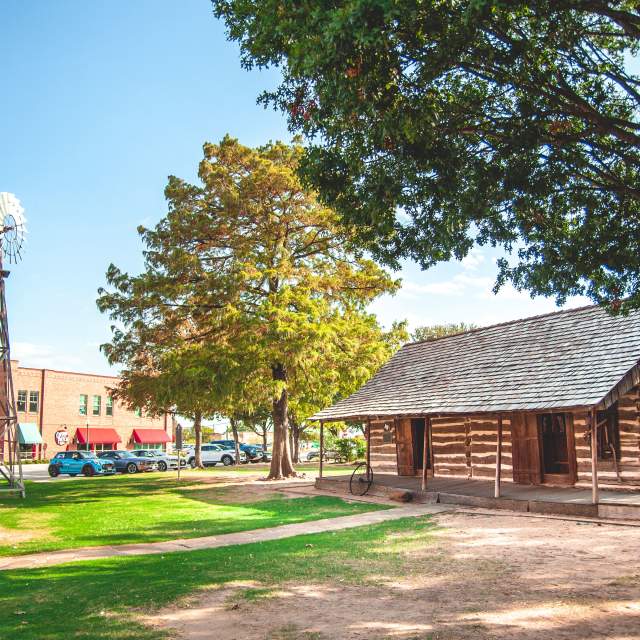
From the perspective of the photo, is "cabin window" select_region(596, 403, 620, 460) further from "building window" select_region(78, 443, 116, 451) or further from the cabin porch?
"building window" select_region(78, 443, 116, 451)

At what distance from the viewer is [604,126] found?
8289mm

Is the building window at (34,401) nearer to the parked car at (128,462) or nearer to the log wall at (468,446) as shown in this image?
the parked car at (128,462)

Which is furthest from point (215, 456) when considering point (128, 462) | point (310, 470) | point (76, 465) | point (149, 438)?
point (149, 438)

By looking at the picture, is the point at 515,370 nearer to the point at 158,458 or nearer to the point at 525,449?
the point at 525,449

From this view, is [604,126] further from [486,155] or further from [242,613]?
[242,613]

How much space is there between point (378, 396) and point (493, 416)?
16.5 feet

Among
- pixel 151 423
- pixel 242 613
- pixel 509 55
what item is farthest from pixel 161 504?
pixel 151 423

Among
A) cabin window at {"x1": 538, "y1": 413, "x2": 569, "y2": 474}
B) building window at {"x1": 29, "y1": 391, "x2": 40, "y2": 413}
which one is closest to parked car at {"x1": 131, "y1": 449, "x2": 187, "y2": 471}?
building window at {"x1": 29, "y1": 391, "x2": 40, "y2": 413}

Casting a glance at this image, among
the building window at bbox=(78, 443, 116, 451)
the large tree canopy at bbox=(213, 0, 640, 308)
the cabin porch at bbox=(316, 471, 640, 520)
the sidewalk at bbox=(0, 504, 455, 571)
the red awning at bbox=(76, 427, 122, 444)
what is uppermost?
Result: the large tree canopy at bbox=(213, 0, 640, 308)

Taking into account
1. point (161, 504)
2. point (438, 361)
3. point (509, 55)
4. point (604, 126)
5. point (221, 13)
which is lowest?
point (161, 504)

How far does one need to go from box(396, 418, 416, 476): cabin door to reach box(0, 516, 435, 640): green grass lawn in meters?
11.5

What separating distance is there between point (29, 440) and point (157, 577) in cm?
5180

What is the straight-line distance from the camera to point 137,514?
1839 cm

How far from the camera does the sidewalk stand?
11.5m
